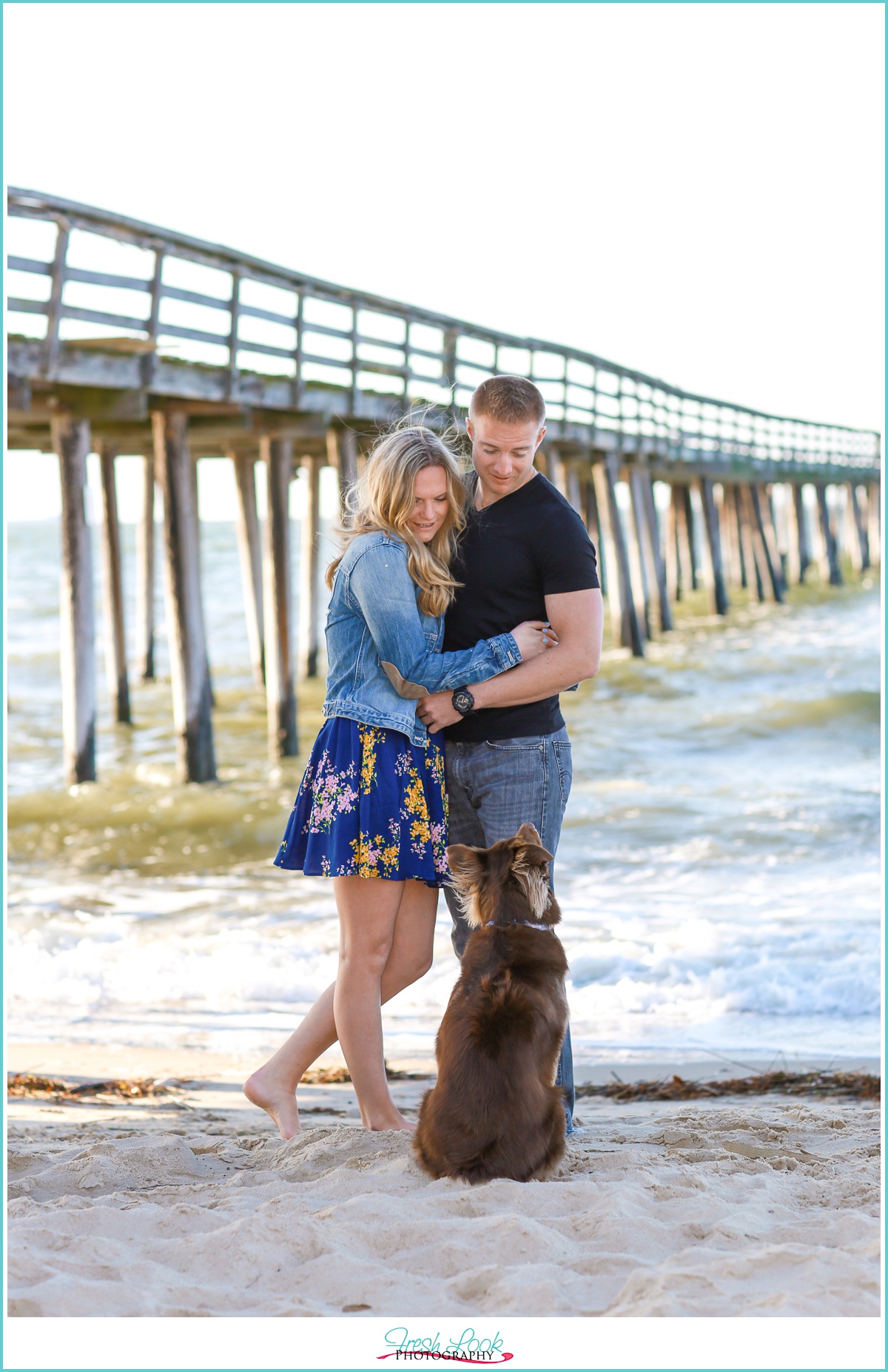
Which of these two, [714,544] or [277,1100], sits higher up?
[714,544]

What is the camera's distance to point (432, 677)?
3299 millimetres

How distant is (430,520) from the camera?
3299mm

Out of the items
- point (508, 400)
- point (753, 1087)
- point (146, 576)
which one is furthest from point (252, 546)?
point (508, 400)

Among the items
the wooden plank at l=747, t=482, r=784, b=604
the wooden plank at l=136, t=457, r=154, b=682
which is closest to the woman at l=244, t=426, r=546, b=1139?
the wooden plank at l=136, t=457, r=154, b=682

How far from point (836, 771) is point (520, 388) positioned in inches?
446

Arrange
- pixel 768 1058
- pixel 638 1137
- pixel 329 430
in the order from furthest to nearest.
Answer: pixel 329 430
pixel 768 1058
pixel 638 1137

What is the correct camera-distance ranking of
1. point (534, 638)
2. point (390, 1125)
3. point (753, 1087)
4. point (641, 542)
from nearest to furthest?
point (534, 638)
point (390, 1125)
point (753, 1087)
point (641, 542)

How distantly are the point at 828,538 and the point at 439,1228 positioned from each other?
114 ft

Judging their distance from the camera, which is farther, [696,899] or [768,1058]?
[696,899]

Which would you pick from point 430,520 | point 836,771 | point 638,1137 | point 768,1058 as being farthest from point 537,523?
point 836,771

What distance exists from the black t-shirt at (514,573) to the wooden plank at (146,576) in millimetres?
14146

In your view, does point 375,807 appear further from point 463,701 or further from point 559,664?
point 559,664

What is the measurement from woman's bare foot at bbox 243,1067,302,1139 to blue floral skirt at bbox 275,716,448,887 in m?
0.73

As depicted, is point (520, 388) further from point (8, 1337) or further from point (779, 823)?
point (779, 823)
